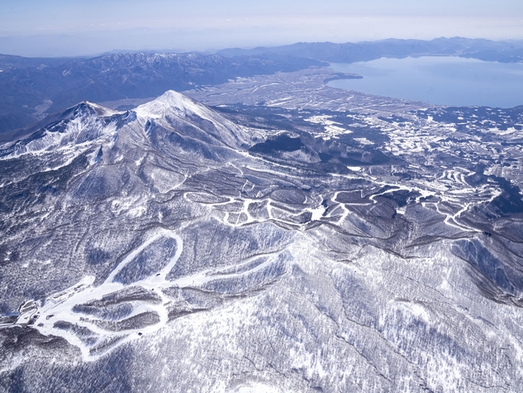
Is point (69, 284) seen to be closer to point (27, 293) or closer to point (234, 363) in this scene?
point (27, 293)

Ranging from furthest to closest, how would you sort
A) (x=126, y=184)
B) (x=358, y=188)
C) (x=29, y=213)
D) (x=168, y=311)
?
(x=358, y=188) < (x=126, y=184) < (x=29, y=213) < (x=168, y=311)

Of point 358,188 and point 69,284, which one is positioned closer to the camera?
point 69,284

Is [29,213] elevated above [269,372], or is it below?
above

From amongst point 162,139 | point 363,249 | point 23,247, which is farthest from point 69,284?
point 162,139

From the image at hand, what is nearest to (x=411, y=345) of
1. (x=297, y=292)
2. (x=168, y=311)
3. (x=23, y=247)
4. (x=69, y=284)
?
(x=297, y=292)

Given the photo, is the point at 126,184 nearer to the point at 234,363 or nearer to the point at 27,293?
the point at 27,293

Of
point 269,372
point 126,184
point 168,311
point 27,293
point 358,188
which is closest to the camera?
point 269,372
